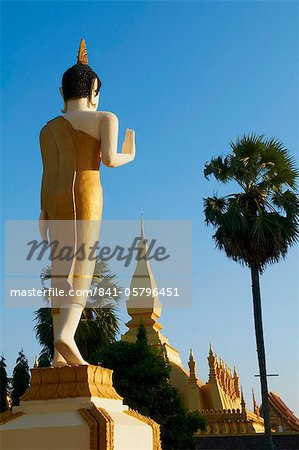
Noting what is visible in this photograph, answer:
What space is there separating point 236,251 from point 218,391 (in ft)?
36.7

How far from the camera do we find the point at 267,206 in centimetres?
1606

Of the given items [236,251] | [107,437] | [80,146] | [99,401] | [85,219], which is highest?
[236,251]

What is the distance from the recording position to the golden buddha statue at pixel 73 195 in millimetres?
5742

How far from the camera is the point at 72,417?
5137 millimetres

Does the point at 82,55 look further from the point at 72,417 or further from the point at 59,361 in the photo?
the point at 72,417

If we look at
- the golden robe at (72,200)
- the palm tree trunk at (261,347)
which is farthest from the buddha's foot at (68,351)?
the palm tree trunk at (261,347)

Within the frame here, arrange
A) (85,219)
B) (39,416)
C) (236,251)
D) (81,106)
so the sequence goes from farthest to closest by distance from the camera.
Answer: (236,251), (81,106), (85,219), (39,416)

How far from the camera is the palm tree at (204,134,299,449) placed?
15297 millimetres

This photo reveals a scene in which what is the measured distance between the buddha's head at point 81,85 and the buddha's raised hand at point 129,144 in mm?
479

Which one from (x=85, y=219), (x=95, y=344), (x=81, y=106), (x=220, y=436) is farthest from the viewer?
(x=220, y=436)

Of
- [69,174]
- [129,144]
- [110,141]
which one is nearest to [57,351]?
[69,174]

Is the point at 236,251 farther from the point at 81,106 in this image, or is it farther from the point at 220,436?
the point at 81,106

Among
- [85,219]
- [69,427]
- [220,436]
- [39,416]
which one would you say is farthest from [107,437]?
[220,436]

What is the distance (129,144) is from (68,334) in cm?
225
